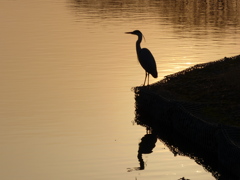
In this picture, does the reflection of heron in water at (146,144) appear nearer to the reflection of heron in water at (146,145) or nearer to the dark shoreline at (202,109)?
the reflection of heron in water at (146,145)

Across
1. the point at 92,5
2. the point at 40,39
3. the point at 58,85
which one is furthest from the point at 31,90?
the point at 92,5

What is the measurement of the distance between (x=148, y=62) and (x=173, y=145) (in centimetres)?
575

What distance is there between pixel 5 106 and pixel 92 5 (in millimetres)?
37546

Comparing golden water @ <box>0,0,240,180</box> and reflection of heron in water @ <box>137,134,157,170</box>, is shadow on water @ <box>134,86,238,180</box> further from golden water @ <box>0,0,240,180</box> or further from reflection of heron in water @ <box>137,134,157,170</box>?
golden water @ <box>0,0,240,180</box>

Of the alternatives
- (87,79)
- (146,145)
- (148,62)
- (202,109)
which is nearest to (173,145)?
(146,145)

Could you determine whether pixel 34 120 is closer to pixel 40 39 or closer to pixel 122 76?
pixel 122 76

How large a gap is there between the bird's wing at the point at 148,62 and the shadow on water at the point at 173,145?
175 cm

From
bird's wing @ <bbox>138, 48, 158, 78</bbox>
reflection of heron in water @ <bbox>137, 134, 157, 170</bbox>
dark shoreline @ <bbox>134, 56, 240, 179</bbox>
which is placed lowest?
reflection of heron in water @ <bbox>137, 134, 157, 170</bbox>

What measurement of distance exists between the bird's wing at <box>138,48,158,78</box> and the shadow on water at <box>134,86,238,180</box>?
1.75 meters

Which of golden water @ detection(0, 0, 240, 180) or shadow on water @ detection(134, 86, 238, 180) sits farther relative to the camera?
golden water @ detection(0, 0, 240, 180)

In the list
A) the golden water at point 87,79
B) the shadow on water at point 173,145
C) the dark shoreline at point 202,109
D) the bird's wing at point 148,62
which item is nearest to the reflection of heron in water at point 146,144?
the shadow on water at point 173,145

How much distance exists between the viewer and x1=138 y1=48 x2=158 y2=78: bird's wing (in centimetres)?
2581

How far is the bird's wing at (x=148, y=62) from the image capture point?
25.8 m

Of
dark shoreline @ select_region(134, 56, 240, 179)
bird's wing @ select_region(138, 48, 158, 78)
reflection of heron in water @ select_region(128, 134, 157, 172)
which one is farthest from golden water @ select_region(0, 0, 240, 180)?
bird's wing @ select_region(138, 48, 158, 78)
